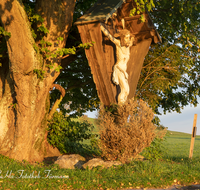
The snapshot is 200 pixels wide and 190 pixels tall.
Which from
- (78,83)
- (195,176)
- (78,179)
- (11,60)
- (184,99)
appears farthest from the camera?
(184,99)

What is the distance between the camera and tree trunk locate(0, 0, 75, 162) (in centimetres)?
668

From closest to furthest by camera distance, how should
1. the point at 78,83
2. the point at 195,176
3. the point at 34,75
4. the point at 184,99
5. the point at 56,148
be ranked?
1. the point at 195,176
2. the point at 34,75
3. the point at 56,148
4. the point at 78,83
5. the point at 184,99

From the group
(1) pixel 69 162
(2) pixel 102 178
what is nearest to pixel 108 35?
(1) pixel 69 162

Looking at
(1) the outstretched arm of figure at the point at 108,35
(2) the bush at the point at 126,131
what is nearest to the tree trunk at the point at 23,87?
(1) the outstretched arm of figure at the point at 108,35

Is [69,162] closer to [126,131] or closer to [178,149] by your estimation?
[126,131]

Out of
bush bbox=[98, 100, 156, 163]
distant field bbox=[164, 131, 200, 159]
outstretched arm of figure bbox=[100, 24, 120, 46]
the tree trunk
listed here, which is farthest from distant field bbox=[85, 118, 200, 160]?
outstretched arm of figure bbox=[100, 24, 120, 46]

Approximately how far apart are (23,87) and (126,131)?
3678 millimetres

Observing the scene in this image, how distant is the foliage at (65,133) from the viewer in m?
9.30

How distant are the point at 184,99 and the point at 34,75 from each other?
1023cm

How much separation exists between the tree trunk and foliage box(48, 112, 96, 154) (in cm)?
52

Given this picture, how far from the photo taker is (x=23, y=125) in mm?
7625

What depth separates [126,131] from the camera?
261 inches

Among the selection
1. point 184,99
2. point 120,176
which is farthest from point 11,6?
point 184,99

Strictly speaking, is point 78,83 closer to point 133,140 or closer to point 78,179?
point 133,140
